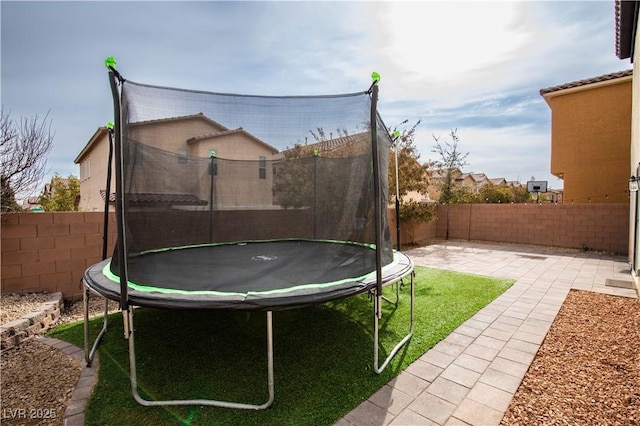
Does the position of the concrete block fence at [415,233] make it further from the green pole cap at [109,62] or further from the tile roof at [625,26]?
the tile roof at [625,26]

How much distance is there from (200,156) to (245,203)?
646mm

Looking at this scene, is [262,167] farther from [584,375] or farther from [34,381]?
[584,375]

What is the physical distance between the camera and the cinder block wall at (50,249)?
9.30 feet

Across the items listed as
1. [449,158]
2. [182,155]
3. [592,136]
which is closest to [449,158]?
[449,158]

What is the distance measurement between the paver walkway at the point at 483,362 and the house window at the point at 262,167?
6.55 ft

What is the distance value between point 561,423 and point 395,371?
31.9 inches

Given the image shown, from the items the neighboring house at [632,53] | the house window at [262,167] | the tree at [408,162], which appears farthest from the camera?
the tree at [408,162]

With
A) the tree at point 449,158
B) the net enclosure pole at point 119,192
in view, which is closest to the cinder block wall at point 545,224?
the tree at point 449,158

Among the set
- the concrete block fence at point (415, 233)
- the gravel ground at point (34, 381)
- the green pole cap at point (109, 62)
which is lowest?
the gravel ground at point (34, 381)

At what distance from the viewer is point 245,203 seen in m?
3.05

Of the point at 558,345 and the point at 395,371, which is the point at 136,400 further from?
the point at 558,345

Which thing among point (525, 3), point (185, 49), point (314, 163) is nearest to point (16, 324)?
point (314, 163)

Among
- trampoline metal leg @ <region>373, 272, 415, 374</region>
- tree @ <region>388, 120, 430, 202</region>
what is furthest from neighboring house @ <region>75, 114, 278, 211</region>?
tree @ <region>388, 120, 430, 202</region>

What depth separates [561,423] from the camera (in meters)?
1.42
